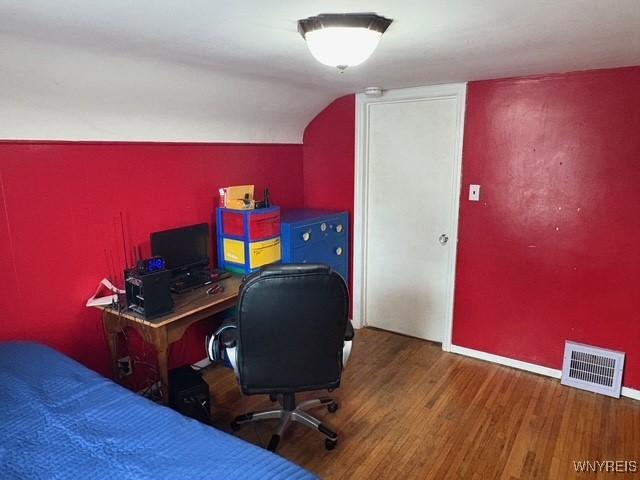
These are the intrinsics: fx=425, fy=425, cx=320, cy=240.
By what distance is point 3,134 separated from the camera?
196cm

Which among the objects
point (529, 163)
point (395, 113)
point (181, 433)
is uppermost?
point (395, 113)

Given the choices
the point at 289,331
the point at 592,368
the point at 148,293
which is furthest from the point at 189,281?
the point at 592,368

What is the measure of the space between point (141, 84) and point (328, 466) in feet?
7.17

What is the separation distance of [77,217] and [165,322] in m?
0.77

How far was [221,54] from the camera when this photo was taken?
2008mm

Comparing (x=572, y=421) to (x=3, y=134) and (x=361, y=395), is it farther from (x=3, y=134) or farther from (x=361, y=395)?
(x=3, y=134)

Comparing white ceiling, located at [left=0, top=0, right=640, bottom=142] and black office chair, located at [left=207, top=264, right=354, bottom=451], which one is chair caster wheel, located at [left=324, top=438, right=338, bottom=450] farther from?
white ceiling, located at [left=0, top=0, right=640, bottom=142]

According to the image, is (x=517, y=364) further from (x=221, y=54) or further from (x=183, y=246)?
(x=221, y=54)

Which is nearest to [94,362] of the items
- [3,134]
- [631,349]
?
[3,134]

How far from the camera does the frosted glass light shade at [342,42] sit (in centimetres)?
152

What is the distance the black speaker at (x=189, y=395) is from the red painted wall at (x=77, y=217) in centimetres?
53

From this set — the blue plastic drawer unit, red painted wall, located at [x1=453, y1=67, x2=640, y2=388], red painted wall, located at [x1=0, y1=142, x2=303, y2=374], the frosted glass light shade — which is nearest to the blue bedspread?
red painted wall, located at [x1=0, y1=142, x2=303, y2=374]

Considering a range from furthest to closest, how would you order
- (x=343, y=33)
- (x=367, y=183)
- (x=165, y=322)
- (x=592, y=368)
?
(x=367, y=183) → (x=592, y=368) → (x=165, y=322) → (x=343, y=33)

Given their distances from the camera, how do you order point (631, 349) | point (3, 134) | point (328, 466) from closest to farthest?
point (3, 134), point (328, 466), point (631, 349)
